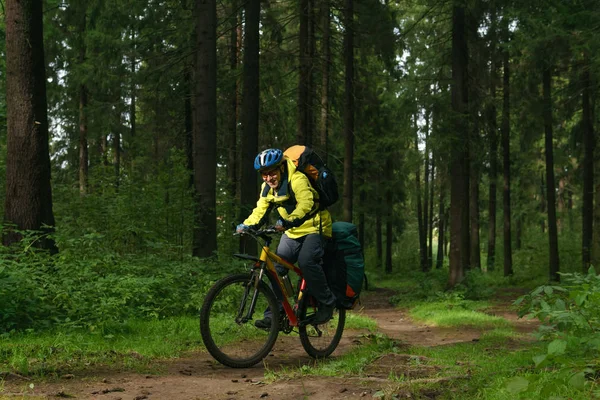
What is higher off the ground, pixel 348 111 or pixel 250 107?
pixel 348 111

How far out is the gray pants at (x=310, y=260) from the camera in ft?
20.6

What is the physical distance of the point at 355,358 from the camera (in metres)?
6.30

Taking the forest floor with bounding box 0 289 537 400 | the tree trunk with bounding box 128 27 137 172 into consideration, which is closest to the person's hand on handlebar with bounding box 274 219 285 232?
the forest floor with bounding box 0 289 537 400

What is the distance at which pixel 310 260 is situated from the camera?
6.27 m

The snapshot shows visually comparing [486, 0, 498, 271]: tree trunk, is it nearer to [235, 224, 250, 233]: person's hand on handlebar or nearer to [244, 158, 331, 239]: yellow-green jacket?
[244, 158, 331, 239]: yellow-green jacket

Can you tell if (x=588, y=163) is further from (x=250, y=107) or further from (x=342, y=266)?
(x=342, y=266)

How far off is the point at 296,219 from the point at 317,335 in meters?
1.63

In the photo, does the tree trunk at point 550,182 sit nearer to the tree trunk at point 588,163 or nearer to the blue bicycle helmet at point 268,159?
the tree trunk at point 588,163

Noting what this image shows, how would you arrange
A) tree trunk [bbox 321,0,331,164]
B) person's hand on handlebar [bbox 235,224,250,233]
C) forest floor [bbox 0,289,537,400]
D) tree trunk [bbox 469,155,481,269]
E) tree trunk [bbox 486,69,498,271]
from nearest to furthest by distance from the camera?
forest floor [bbox 0,289,537,400] < person's hand on handlebar [bbox 235,224,250,233] < tree trunk [bbox 321,0,331,164] < tree trunk [bbox 486,69,498,271] < tree trunk [bbox 469,155,481,269]

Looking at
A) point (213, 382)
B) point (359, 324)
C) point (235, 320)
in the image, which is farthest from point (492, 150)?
point (213, 382)

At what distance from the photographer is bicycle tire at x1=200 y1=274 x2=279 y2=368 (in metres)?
5.86

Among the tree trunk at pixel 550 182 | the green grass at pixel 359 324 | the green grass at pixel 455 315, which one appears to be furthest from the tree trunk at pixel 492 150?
the green grass at pixel 359 324

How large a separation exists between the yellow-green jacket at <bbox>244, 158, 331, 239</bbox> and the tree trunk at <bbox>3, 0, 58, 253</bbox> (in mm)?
4109

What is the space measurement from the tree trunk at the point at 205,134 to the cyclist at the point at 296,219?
6.61m
